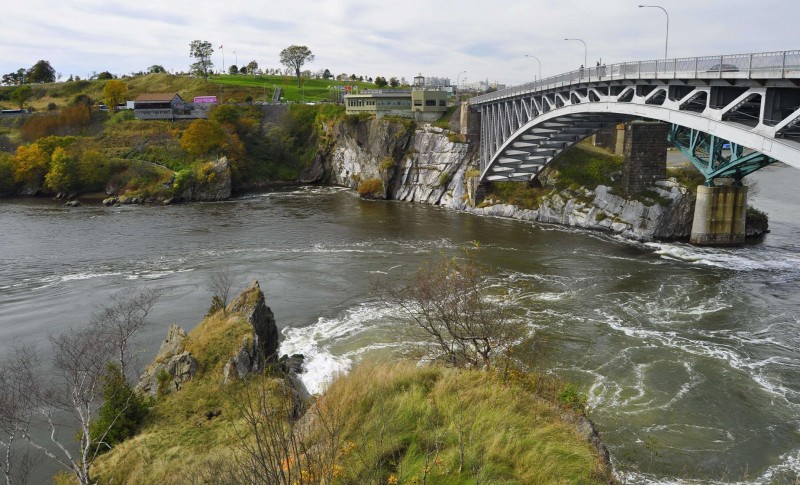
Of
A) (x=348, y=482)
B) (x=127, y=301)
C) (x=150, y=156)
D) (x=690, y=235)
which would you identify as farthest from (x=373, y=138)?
(x=348, y=482)

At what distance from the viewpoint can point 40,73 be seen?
4596 inches

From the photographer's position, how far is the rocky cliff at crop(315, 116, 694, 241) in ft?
138

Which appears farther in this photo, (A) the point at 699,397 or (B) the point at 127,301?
(B) the point at 127,301

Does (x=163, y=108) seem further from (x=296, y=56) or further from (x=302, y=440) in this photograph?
(x=302, y=440)

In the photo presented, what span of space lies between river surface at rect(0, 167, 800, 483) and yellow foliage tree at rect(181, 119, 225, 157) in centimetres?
1760

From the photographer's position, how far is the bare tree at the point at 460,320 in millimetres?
16625

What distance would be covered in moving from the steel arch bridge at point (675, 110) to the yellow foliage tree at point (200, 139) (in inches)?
1303

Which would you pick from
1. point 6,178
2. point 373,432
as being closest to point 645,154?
point 373,432

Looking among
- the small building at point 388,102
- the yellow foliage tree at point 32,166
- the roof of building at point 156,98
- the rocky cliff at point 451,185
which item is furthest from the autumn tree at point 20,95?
the small building at point 388,102

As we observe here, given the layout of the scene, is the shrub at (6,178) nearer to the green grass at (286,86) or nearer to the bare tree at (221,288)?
the green grass at (286,86)

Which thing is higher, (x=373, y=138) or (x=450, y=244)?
(x=373, y=138)

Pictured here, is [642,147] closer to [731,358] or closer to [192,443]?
[731,358]

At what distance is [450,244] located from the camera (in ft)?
136

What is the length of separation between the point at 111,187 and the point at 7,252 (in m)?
26.2
